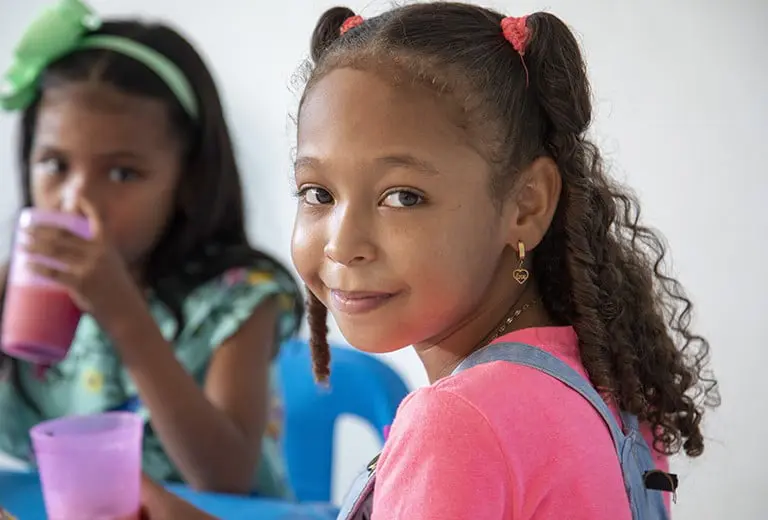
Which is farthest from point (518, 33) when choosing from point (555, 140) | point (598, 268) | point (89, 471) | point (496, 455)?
point (89, 471)

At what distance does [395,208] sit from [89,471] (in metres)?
0.38

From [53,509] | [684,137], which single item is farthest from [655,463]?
[684,137]

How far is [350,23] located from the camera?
629mm

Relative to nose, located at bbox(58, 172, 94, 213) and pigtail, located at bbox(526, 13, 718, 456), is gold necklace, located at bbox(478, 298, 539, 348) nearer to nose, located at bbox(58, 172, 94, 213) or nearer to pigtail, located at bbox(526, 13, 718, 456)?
pigtail, located at bbox(526, 13, 718, 456)

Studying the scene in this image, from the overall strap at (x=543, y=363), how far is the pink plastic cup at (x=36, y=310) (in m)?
0.55

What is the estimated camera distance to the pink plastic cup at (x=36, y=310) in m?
0.95

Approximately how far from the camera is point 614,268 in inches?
25.1

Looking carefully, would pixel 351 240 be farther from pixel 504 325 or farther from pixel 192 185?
pixel 192 185

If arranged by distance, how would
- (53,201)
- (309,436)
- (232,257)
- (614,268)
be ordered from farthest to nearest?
1. (309,436)
2. (232,257)
3. (53,201)
4. (614,268)

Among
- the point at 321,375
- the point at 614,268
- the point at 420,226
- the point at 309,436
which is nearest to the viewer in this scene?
the point at 420,226

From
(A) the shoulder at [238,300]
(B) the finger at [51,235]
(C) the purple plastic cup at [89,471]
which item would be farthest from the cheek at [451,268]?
(A) the shoulder at [238,300]

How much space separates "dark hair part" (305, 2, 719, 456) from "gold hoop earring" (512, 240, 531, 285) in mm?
33

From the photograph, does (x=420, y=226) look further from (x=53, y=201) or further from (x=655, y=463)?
(x=53, y=201)

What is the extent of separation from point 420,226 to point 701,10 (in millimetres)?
1054
